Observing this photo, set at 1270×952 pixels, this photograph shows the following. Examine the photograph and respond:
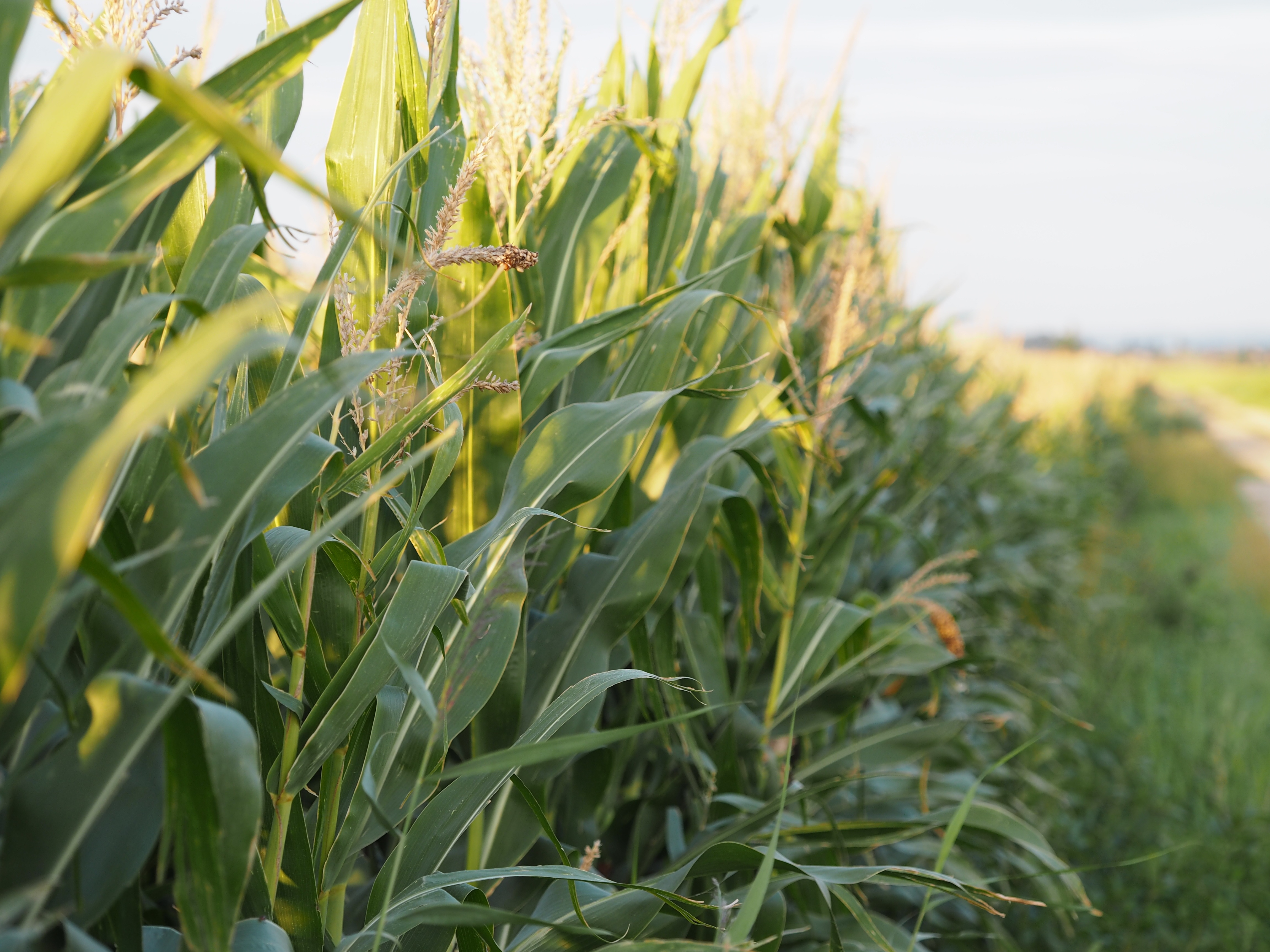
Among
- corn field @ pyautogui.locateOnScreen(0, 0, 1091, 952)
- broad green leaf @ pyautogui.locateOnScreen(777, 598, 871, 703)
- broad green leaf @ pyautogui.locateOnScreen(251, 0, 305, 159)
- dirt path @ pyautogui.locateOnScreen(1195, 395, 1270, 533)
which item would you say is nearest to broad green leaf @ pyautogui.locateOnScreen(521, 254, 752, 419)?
corn field @ pyautogui.locateOnScreen(0, 0, 1091, 952)

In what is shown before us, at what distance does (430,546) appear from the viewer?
1.97 feet

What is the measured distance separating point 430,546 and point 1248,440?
63.2 feet

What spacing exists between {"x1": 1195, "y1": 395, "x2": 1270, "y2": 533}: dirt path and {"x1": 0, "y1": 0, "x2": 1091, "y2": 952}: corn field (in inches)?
341

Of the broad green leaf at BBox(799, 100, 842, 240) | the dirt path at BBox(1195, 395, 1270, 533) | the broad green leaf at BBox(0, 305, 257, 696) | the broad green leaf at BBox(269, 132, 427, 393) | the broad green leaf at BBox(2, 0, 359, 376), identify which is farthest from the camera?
the dirt path at BBox(1195, 395, 1270, 533)

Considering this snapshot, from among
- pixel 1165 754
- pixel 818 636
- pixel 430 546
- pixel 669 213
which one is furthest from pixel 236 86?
pixel 1165 754

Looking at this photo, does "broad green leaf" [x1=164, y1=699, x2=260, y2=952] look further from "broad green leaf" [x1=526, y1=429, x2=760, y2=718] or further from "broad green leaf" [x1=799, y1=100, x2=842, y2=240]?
"broad green leaf" [x1=799, y1=100, x2=842, y2=240]

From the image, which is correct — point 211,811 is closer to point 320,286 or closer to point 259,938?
point 259,938

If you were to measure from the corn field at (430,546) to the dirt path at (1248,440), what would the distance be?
866 cm

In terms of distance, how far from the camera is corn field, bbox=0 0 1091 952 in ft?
1.28

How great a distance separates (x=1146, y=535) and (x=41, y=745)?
834 centimetres

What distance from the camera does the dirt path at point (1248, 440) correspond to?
9984 millimetres

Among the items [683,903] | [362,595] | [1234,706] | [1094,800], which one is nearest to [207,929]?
[362,595]

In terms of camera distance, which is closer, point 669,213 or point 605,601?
point 605,601

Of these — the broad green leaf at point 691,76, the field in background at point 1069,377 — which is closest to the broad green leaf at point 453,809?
the broad green leaf at point 691,76
